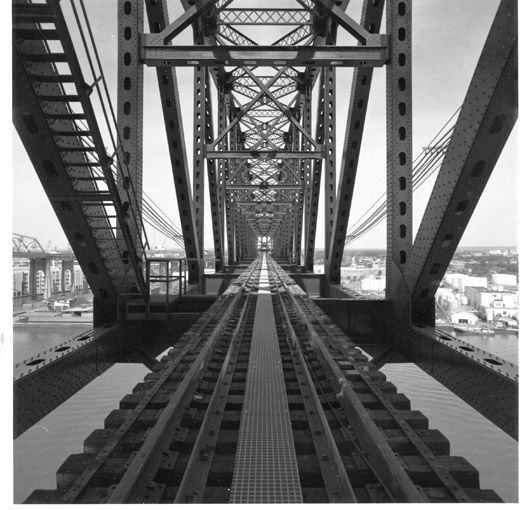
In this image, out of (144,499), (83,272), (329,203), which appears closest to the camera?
(144,499)

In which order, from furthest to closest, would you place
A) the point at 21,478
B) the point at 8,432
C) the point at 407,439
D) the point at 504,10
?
the point at 21,478
the point at 504,10
the point at 8,432
the point at 407,439

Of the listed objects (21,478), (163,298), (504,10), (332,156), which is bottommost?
(21,478)

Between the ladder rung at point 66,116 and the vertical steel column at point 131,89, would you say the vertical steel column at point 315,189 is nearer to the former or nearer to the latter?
the vertical steel column at point 131,89

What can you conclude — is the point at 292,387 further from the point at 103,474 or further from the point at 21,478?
the point at 21,478

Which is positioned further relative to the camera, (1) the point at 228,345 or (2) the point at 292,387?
(1) the point at 228,345

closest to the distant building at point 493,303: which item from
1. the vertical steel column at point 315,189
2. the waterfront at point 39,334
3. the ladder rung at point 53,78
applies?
the waterfront at point 39,334

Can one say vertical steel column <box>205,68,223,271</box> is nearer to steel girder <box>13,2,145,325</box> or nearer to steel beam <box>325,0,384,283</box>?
steel beam <box>325,0,384,283</box>

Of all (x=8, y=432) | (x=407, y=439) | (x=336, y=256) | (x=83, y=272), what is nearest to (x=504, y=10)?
(x=407, y=439)
